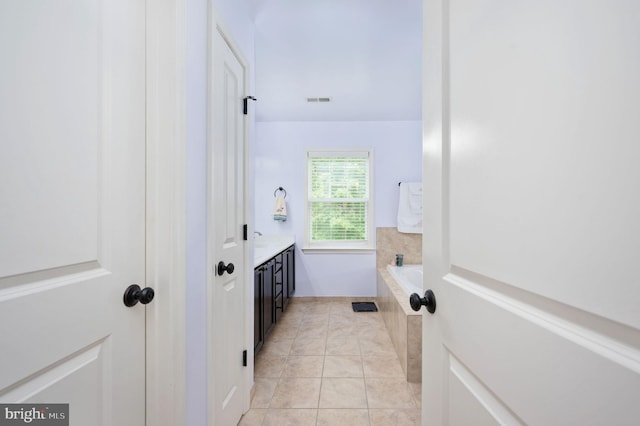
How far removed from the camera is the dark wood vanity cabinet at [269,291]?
209 cm

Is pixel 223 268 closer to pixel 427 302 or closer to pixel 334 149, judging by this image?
pixel 427 302

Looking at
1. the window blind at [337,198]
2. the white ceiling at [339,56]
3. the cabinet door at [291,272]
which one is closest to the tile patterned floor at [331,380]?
the cabinet door at [291,272]

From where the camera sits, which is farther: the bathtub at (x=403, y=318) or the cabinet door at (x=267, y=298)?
the cabinet door at (x=267, y=298)

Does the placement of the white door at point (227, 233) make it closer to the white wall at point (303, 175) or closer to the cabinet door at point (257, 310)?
the cabinet door at point (257, 310)

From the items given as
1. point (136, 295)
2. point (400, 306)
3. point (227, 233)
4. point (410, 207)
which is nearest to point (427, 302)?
point (136, 295)

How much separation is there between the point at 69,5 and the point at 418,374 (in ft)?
8.29

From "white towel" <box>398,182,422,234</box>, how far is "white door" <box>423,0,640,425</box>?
3131 mm

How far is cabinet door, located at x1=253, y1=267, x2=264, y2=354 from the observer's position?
6.68 ft

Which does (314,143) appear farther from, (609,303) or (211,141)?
(609,303)

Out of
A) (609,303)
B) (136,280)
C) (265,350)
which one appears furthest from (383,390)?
(609,303)

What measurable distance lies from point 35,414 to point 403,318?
2.04 meters

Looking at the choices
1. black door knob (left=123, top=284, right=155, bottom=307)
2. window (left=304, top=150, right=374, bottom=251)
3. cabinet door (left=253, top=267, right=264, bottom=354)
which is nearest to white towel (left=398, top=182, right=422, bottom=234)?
window (left=304, top=150, right=374, bottom=251)

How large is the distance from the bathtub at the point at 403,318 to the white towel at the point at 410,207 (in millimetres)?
583

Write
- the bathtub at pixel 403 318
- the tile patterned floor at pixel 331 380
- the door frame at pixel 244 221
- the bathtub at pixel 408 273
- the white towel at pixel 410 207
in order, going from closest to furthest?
the door frame at pixel 244 221, the tile patterned floor at pixel 331 380, the bathtub at pixel 403 318, the bathtub at pixel 408 273, the white towel at pixel 410 207
